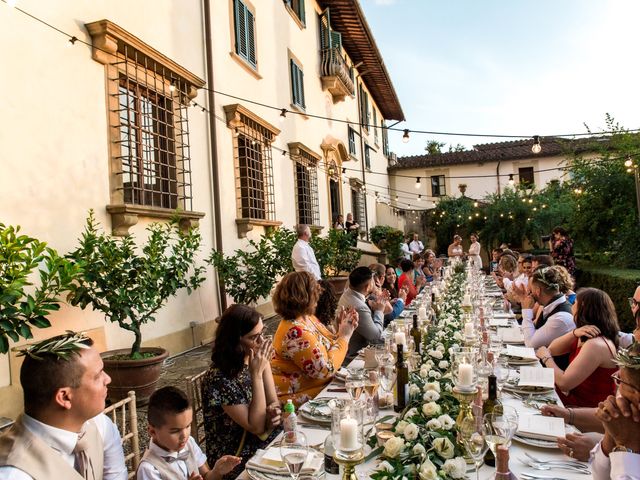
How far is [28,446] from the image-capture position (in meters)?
1.36

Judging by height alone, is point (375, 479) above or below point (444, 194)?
below

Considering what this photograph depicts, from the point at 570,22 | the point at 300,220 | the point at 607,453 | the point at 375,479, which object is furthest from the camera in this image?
the point at 570,22

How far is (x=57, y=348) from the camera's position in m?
1.57

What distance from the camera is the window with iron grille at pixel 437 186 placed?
90.4ft

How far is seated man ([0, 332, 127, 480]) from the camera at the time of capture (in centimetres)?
136

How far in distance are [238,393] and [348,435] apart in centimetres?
102

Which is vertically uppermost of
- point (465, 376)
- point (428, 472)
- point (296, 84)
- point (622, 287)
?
point (296, 84)

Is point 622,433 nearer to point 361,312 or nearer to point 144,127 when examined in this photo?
point 361,312

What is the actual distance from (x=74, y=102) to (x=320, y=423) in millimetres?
4139

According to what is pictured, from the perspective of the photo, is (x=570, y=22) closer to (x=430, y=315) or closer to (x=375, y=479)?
(x=430, y=315)

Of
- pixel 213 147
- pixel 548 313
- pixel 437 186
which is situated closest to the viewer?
pixel 548 313

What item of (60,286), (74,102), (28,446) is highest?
(74,102)

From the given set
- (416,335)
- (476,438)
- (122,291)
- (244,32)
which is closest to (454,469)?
(476,438)

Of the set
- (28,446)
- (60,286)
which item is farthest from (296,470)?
(60,286)
